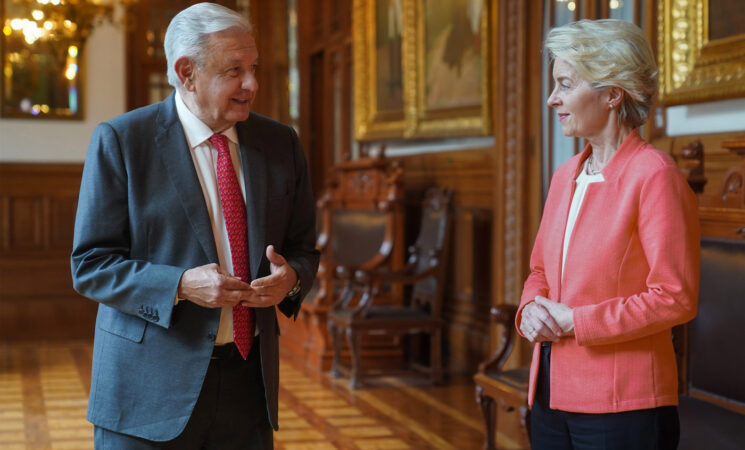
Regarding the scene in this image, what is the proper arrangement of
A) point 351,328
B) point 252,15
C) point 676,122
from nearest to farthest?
1. point 676,122
2. point 351,328
3. point 252,15

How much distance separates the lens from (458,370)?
22.1 feet

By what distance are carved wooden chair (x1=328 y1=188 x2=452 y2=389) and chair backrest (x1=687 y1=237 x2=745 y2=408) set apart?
10.1 feet

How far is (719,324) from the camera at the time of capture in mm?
3252

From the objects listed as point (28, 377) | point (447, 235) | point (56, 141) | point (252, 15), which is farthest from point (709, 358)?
point (252, 15)

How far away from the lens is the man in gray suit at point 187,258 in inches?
79.0

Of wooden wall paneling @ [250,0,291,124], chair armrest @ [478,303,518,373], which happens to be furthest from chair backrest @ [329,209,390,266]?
wooden wall paneling @ [250,0,291,124]

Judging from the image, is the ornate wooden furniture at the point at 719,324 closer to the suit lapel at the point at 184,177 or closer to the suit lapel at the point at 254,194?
the suit lapel at the point at 254,194

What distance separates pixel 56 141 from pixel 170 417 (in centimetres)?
952

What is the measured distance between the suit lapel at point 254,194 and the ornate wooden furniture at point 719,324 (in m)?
1.62

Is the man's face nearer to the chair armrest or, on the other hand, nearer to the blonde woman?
the blonde woman

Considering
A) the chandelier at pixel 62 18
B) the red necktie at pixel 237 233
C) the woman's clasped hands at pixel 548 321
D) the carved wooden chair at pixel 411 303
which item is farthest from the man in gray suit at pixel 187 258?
the chandelier at pixel 62 18

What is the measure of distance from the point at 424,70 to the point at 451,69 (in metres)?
0.53

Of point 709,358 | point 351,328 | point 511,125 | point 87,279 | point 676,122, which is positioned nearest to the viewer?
point 87,279

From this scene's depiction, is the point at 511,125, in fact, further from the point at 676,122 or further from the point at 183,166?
the point at 183,166
